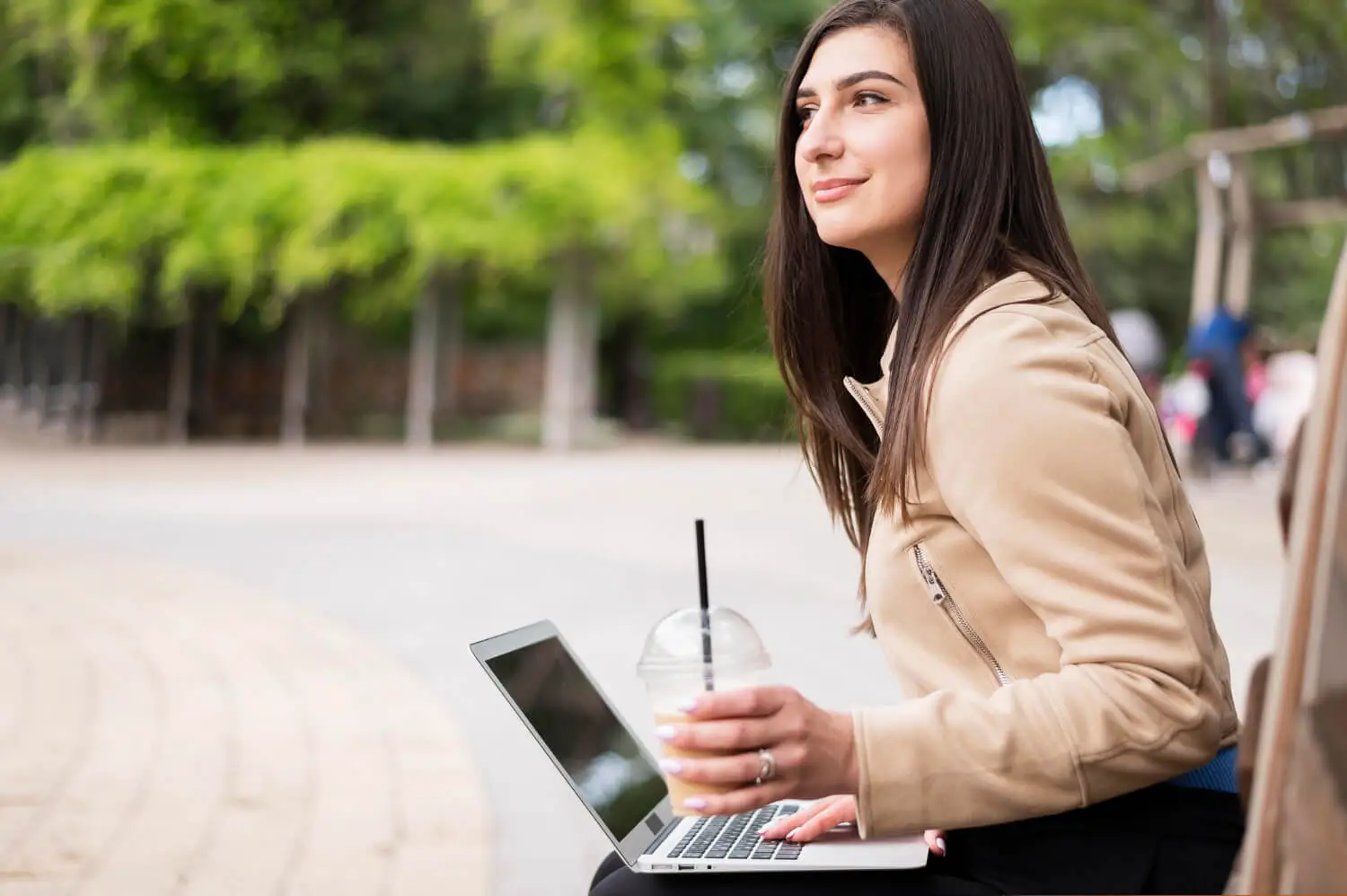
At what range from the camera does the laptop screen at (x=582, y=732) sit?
6.41ft

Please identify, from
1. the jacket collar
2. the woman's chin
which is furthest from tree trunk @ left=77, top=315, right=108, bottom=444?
the jacket collar

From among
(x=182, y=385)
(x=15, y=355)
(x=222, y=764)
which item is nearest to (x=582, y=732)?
(x=222, y=764)

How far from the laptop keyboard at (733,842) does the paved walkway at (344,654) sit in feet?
2.38

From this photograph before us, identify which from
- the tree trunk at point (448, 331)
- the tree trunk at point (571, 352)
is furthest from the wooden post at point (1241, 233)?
the tree trunk at point (448, 331)

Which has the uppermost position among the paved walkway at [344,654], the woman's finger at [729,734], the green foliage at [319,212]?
the green foliage at [319,212]

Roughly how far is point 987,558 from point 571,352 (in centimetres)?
2335

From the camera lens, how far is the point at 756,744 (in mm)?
1454

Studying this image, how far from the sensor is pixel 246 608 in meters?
8.68

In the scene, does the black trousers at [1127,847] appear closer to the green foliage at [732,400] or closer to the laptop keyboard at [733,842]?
the laptop keyboard at [733,842]

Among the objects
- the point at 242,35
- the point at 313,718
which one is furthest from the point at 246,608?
the point at 242,35

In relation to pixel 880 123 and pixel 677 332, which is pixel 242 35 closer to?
pixel 677 332

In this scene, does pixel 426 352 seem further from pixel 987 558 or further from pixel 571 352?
pixel 987 558

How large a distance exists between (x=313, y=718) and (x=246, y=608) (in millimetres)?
2878

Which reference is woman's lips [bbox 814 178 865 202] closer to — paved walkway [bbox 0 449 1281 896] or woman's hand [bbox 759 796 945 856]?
woman's hand [bbox 759 796 945 856]
